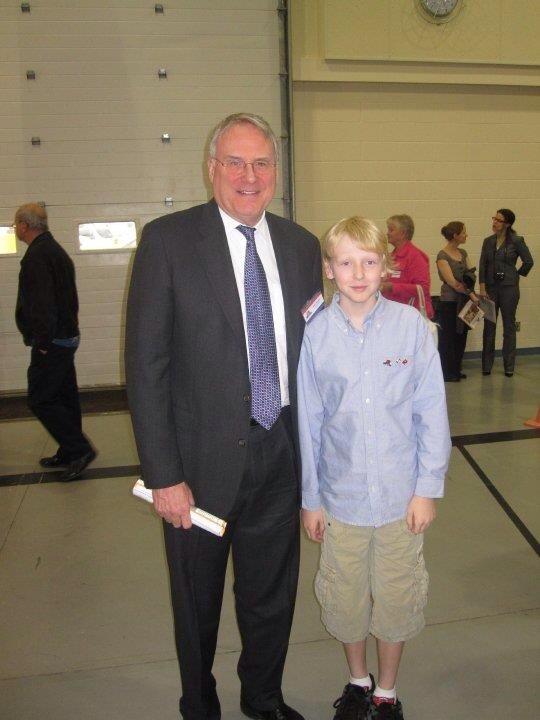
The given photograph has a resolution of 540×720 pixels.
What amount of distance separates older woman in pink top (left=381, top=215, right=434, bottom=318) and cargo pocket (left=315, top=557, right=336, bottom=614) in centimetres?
323

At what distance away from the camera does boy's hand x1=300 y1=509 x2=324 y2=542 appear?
1.85 metres

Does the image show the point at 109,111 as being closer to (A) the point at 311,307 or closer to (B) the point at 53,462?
(B) the point at 53,462

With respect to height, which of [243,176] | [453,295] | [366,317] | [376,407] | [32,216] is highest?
[243,176]

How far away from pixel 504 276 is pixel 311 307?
17.8 feet

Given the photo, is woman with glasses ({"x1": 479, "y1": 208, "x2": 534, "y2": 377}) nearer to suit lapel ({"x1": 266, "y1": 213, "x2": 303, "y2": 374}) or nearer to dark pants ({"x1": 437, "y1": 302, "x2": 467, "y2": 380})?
dark pants ({"x1": 437, "y1": 302, "x2": 467, "y2": 380})

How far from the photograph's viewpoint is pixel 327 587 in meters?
1.87

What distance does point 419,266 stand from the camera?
196 inches

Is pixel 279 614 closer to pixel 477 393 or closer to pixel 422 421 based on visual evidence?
pixel 422 421

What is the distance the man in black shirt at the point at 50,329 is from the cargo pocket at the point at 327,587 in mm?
2579

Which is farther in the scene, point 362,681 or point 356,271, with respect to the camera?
point 362,681

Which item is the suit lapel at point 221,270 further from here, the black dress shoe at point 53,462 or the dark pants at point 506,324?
the dark pants at point 506,324

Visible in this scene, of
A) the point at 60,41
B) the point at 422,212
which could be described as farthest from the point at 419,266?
the point at 60,41

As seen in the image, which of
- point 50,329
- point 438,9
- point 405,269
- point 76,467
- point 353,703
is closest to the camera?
point 353,703

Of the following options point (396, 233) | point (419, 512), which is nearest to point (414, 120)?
point (396, 233)
